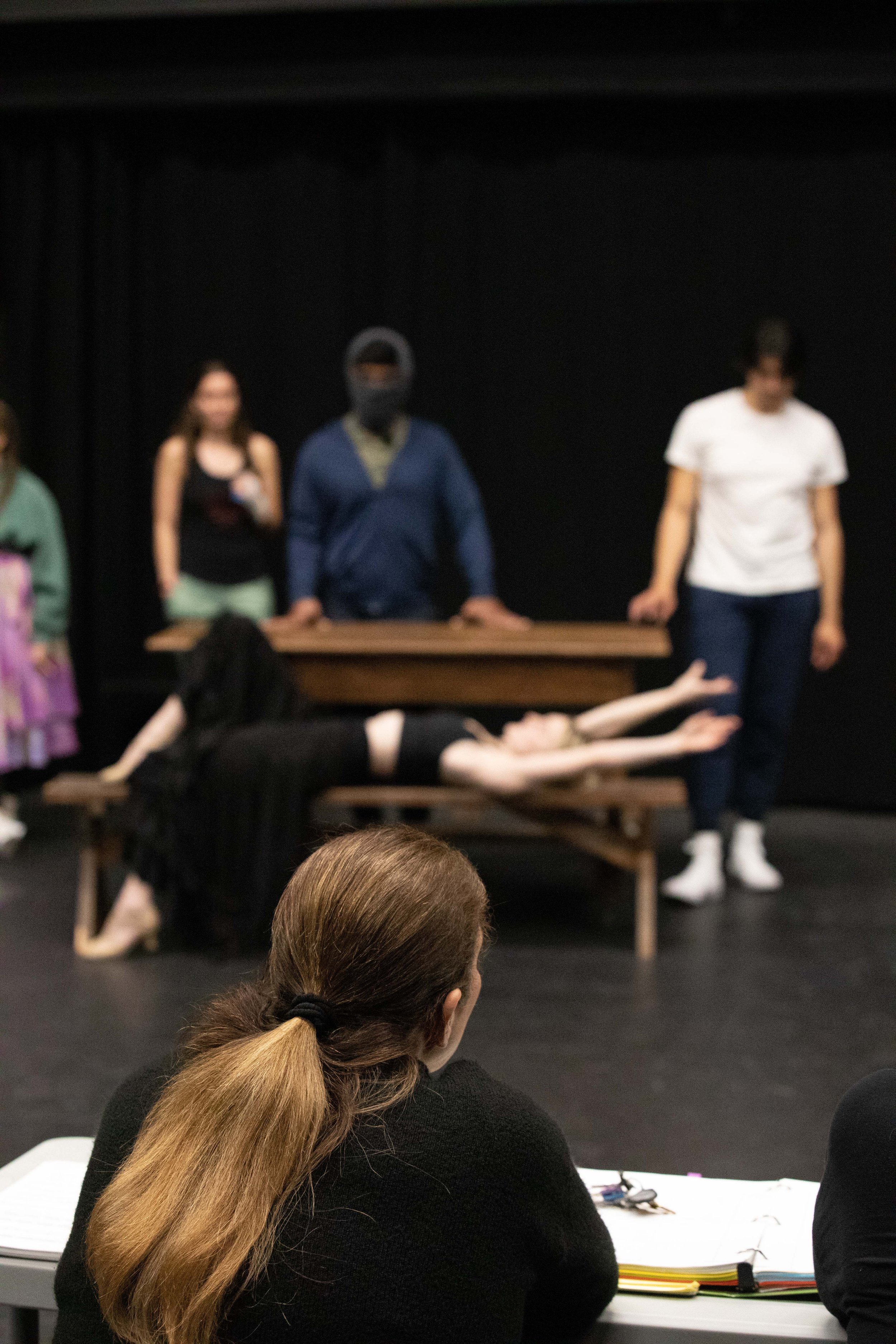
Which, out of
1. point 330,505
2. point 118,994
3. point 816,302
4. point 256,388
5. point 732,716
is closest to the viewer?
point 118,994

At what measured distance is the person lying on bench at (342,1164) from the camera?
3.65ft

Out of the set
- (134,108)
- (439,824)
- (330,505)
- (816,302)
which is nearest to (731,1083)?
(439,824)

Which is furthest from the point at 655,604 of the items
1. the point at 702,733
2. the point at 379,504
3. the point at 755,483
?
the point at 379,504

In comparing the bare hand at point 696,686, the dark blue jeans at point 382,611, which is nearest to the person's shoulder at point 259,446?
the dark blue jeans at point 382,611

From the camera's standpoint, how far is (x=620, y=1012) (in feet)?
11.4

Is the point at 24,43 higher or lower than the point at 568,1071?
higher

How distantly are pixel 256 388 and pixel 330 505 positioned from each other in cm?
156

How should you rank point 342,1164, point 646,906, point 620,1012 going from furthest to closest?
point 646,906
point 620,1012
point 342,1164

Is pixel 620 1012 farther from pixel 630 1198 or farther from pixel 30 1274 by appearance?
pixel 30 1274

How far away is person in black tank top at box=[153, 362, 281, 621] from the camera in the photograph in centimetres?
479

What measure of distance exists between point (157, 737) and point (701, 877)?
1.60m

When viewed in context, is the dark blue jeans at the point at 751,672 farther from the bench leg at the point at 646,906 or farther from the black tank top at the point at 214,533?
the black tank top at the point at 214,533

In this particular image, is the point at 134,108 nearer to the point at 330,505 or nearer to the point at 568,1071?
the point at 330,505

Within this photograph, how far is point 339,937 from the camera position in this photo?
46.7 inches
